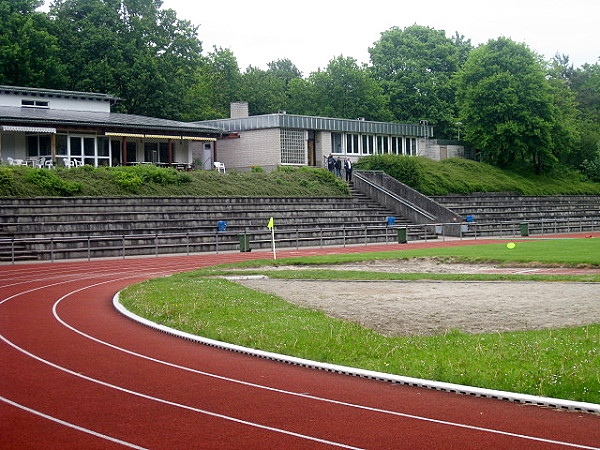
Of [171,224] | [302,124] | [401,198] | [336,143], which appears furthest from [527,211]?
[171,224]

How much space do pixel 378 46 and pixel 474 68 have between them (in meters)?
17.4

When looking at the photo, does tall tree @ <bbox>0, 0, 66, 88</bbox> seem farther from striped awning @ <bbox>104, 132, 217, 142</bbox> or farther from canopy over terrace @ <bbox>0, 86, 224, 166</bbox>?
striped awning @ <bbox>104, 132, 217, 142</bbox>

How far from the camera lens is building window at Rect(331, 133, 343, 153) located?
6062cm

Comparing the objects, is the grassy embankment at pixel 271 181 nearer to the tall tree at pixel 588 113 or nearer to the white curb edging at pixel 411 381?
the tall tree at pixel 588 113

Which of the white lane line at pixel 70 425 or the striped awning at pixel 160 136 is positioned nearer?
the white lane line at pixel 70 425

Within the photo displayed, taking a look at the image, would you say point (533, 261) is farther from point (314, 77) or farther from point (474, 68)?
point (314, 77)

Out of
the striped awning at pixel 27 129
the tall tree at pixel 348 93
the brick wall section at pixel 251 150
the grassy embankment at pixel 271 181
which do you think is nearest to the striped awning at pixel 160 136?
the striped awning at pixel 27 129

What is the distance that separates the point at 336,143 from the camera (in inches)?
2403

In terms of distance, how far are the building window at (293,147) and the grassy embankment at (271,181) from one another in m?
3.79

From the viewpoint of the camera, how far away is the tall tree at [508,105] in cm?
6769

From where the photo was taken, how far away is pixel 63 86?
62.2 metres

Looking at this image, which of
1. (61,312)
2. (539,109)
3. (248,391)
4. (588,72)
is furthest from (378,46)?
(248,391)

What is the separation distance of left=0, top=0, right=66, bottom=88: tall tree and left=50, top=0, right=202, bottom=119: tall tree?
247 centimetres

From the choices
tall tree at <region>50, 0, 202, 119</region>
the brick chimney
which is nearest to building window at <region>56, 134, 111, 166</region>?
the brick chimney
